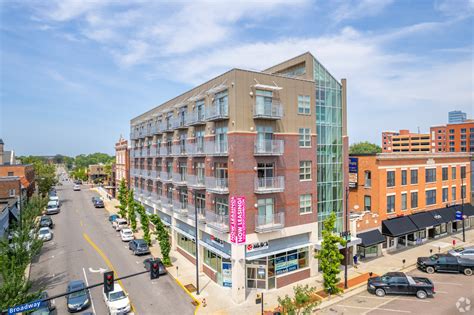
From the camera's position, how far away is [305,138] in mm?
26922

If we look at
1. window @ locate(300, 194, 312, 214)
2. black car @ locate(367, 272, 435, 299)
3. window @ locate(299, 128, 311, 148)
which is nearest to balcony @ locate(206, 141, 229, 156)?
window @ locate(299, 128, 311, 148)

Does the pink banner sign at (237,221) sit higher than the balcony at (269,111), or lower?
lower

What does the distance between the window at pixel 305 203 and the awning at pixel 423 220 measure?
16.5m

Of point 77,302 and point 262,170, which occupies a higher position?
point 262,170

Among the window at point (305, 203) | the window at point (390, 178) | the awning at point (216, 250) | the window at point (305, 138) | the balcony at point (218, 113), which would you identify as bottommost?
the awning at point (216, 250)

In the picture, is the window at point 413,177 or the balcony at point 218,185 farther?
the window at point 413,177

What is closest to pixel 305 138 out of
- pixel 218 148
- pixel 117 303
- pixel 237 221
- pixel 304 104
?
pixel 304 104

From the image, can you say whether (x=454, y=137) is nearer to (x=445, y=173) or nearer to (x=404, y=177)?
(x=445, y=173)

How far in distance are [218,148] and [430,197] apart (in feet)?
102

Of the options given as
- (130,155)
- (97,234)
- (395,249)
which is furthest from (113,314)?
(130,155)

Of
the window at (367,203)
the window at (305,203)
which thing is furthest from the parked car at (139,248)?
the window at (367,203)

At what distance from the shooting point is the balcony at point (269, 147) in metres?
23.6

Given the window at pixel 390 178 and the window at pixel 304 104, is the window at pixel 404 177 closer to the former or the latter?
the window at pixel 390 178

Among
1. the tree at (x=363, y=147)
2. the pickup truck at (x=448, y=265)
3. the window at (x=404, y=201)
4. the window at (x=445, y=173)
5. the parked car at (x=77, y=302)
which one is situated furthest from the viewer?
the tree at (x=363, y=147)
